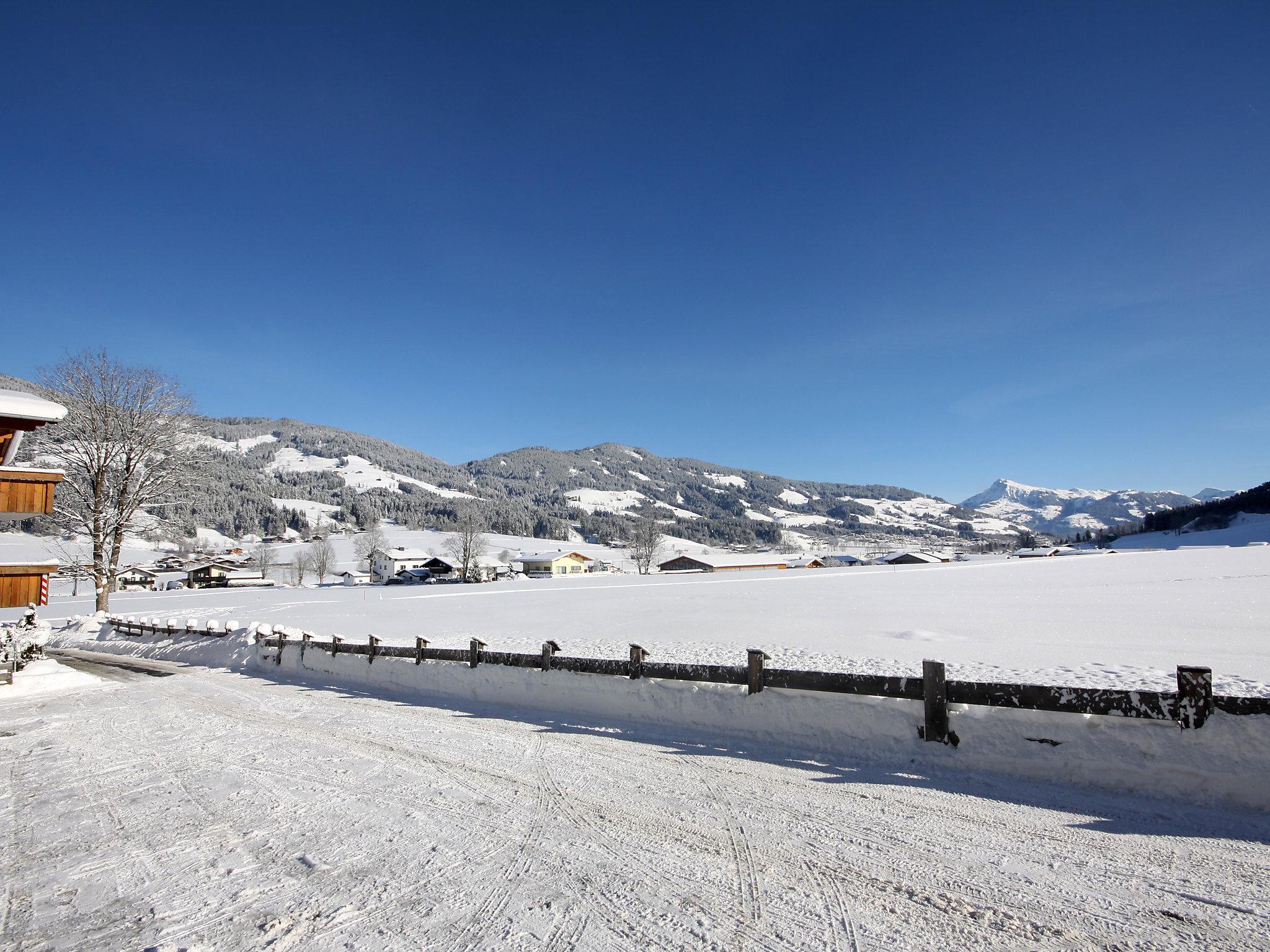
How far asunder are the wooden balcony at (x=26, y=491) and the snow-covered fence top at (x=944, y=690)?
48.9ft

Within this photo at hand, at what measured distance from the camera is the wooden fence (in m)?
5.67

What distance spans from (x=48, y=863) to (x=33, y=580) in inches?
694

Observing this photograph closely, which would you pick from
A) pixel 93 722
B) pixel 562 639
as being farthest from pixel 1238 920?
pixel 562 639

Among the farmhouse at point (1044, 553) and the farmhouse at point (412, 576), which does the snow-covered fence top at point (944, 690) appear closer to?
the farmhouse at point (412, 576)

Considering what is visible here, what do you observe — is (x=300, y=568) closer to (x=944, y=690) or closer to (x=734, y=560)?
(x=734, y=560)

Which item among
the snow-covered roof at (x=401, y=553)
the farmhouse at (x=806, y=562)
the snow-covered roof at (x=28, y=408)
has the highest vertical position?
the snow-covered roof at (x=28, y=408)

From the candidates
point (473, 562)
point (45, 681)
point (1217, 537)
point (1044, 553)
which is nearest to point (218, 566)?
point (473, 562)

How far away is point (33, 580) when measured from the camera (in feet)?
57.1

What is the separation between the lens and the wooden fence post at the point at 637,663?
31.0ft

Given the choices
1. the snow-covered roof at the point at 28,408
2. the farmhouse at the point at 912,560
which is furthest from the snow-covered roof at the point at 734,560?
the snow-covered roof at the point at 28,408

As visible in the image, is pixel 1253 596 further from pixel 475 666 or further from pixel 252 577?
pixel 252 577

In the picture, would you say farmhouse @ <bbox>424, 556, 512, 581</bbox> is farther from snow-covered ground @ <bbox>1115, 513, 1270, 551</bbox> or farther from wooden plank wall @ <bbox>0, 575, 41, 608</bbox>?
snow-covered ground @ <bbox>1115, 513, 1270, 551</bbox>

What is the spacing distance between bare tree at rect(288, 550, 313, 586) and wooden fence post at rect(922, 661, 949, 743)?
11046 centimetres

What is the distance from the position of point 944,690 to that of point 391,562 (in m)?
112
